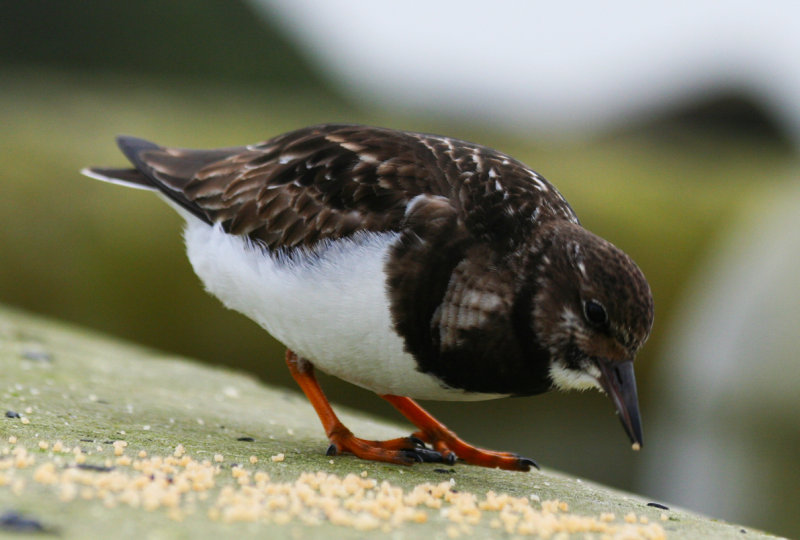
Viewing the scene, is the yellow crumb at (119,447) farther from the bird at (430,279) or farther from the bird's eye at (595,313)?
the bird's eye at (595,313)

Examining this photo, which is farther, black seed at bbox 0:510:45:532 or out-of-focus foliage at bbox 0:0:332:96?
out-of-focus foliage at bbox 0:0:332:96

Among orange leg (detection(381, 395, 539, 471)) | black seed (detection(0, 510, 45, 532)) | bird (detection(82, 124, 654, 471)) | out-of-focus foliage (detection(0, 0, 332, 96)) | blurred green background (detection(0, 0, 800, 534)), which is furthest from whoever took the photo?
out-of-focus foliage (detection(0, 0, 332, 96))

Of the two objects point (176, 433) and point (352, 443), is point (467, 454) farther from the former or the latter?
point (176, 433)

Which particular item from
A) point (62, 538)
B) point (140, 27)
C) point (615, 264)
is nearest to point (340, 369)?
point (615, 264)

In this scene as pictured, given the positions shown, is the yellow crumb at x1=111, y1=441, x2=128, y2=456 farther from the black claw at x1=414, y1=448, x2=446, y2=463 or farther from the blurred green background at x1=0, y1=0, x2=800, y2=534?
the blurred green background at x1=0, y1=0, x2=800, y2=534

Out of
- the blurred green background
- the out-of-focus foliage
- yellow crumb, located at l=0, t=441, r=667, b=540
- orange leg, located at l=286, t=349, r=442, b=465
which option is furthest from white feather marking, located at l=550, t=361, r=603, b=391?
the out-of-focus foliage

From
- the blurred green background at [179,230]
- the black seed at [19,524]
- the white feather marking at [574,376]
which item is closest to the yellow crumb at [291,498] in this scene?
the black seed at [19,524]

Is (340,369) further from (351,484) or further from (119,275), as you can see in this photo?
(119,275)
